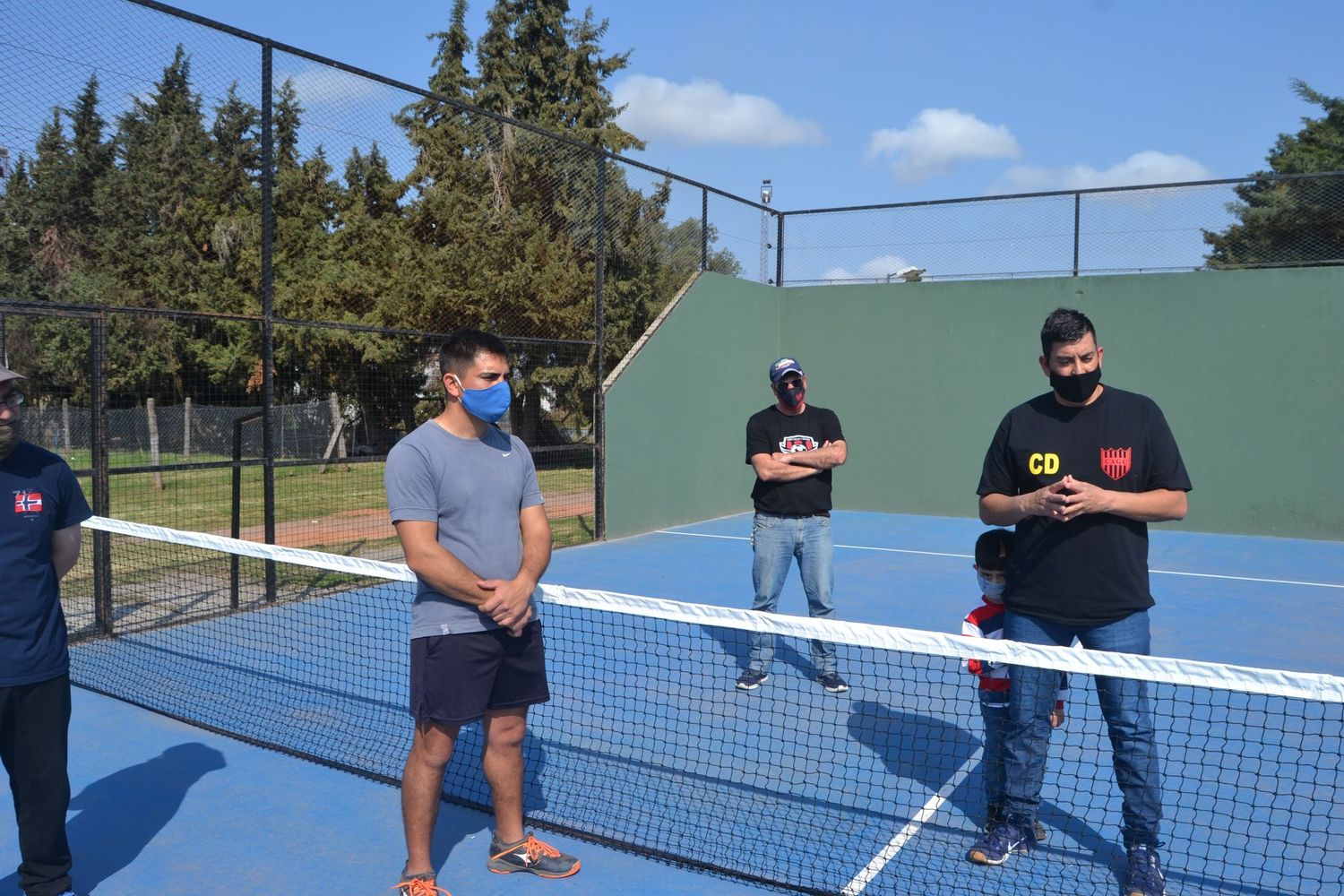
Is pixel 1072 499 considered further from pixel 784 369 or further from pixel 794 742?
pixel 784 369

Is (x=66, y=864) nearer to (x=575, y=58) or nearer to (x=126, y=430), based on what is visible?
(x=126, y=430)

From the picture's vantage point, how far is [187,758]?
4.62 meters

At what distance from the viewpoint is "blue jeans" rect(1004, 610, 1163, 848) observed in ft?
10.9

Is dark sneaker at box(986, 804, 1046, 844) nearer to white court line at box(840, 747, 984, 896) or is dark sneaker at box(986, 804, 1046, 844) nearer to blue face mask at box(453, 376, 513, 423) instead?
white court line at box(840, 747, 984, 896)

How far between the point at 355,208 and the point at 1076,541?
48.2ft

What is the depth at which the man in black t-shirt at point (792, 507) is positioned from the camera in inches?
219

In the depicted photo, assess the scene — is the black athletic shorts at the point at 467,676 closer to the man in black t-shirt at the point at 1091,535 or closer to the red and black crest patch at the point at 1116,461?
the man in black t-shirt at the point at 1091,535

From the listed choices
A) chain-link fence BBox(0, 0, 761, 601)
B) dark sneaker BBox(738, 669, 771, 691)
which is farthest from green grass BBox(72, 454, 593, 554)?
dark sneaker BBox(738, 669, 771, 691)

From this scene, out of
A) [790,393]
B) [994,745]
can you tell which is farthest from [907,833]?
[790,393]

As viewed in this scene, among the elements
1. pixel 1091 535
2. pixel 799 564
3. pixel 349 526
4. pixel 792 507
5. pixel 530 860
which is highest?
pixel 1091 535

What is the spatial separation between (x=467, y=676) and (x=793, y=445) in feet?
A: 9.33

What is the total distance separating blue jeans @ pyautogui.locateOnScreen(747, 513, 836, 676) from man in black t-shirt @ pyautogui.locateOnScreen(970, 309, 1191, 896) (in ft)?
6.58

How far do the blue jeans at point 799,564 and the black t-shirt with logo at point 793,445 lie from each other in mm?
74

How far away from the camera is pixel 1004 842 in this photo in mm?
3643
